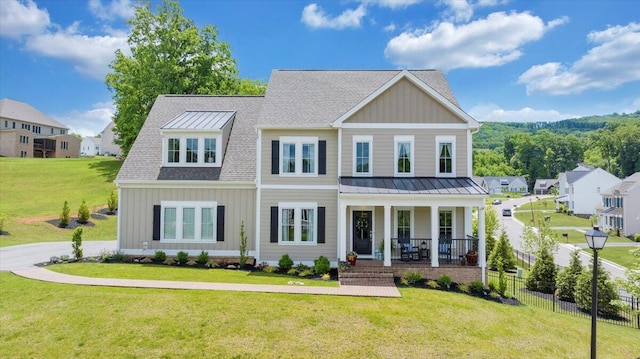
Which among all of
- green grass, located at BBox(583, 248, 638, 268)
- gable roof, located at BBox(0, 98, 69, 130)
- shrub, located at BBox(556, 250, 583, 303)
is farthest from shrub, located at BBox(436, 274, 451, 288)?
gable roof, located at BBox(0, 98, 69, 130)

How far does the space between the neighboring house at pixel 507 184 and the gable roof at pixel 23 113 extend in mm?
118732

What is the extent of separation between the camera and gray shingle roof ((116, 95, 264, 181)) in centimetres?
1762

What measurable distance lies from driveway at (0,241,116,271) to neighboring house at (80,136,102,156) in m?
89.3

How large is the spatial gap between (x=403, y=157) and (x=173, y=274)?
10.9 meters

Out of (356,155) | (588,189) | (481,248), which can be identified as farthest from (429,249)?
(588,189)

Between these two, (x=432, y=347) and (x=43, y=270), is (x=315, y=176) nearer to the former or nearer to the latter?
(x=432, y=347)

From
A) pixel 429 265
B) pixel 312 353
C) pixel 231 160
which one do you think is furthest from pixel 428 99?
pixel 312 353

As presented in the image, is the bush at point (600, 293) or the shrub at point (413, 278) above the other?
the shrub at point (413, 278)

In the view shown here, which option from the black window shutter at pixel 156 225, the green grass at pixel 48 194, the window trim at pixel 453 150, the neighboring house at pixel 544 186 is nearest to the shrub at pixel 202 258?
the black window shutter at pixel 156 225

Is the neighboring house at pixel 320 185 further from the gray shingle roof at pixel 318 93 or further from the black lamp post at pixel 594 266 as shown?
the black lamp post at pixel 594 266

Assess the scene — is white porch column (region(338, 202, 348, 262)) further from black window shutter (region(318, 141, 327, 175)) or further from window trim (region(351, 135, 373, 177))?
black window shutter (region(318, 141, 327, 175))

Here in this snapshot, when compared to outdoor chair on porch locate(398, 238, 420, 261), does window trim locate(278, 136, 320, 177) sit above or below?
above

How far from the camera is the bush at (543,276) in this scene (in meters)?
19.4

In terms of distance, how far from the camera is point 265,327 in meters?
9.63
